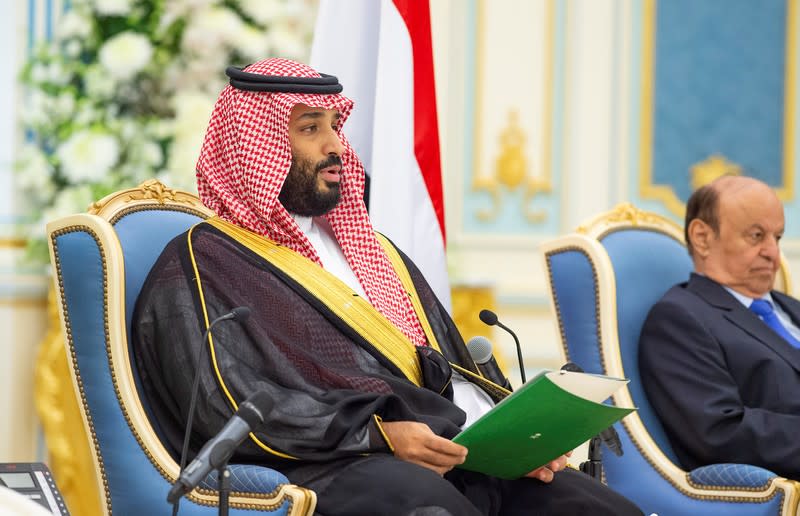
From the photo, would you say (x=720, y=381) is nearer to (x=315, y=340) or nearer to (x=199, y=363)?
(x=315, y=340)

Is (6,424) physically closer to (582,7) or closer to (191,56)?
(191,56)

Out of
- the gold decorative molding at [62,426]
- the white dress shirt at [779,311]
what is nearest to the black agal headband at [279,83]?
the white dress shirt at [779,311]

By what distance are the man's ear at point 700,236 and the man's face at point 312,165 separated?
1175 millimetres

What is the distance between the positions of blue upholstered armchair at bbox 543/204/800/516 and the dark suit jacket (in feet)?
0.20

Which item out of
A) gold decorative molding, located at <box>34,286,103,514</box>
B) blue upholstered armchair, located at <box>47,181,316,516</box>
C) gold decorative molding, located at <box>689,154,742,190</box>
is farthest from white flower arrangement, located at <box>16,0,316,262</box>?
gold decorative molding, located at <box>689,154,742,190</box>

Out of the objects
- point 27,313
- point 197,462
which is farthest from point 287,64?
point 27,313

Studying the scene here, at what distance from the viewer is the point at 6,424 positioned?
437 cm

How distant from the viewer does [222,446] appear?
177 cm

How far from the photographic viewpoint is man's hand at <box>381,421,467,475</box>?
2369 millimetres

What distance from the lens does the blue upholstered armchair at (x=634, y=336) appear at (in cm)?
300

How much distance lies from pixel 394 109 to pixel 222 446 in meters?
Answer: 1.86

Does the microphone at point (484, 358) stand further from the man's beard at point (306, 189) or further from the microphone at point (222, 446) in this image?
the microphone at point (222, 446)

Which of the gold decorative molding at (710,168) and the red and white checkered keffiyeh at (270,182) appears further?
the gold decorative molding at (710,168)

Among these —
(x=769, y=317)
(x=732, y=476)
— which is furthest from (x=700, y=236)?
(x=732, y=476)
